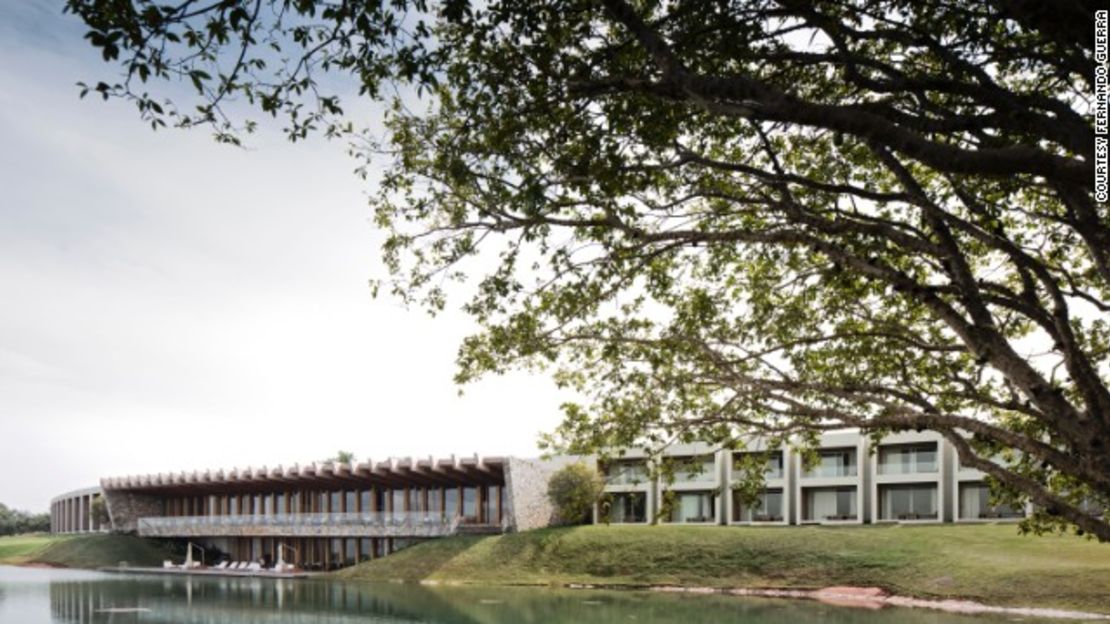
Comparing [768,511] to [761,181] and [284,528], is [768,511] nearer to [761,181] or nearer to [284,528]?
[284,528]

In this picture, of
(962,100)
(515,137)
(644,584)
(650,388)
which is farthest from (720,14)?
→ (644,584)

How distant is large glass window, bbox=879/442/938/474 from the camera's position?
2096 inches

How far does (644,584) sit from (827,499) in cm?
1810

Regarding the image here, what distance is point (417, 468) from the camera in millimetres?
57719

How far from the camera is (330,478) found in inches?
2530

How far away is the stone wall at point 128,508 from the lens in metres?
79.1

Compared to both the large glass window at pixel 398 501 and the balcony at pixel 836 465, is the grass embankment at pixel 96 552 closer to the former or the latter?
the large glass window at pixel 398 501

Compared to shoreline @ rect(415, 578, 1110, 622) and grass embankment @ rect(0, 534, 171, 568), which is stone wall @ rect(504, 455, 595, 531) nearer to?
shoreline @ rect(415, 578, 1110, 622)

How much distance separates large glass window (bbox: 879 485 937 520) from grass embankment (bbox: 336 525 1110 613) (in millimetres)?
4552

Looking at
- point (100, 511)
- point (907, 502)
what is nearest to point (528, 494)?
point (907, 502)

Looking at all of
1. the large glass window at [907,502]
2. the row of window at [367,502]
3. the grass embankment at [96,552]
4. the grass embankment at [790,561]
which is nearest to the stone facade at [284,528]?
the row of window at [367,502]

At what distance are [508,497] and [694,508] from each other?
12.7m

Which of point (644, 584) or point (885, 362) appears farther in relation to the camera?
point (644, 584)

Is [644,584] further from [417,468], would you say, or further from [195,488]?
[195,488]
